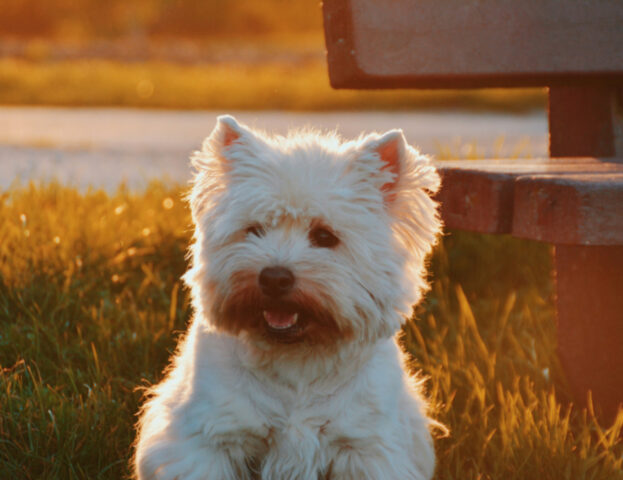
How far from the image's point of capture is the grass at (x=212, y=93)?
56.8 feet

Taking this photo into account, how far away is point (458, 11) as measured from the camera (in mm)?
3715

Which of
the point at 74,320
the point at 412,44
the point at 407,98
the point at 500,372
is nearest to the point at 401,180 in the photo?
the point at 412,44

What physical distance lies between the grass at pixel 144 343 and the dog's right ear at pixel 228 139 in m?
1.05

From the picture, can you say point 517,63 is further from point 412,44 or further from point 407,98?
point 407,98

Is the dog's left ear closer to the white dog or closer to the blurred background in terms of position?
the white dog

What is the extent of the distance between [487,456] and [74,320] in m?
1.90

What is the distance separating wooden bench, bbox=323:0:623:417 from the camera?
3.52m

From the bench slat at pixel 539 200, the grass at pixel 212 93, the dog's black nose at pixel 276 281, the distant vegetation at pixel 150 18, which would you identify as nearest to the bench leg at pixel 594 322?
the bench slat at pixel 539 200

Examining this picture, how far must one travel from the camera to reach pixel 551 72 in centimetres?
384

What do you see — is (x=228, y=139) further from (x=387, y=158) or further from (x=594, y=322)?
(x=594, y=322)

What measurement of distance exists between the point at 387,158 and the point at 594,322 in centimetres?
140

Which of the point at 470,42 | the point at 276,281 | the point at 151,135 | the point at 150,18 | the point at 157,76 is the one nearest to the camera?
the point at 276,281

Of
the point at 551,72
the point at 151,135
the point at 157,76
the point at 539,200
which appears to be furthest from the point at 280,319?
the point at 157,76

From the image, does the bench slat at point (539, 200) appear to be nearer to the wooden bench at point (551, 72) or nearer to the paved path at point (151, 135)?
the wooden bench at point (551, 72)
